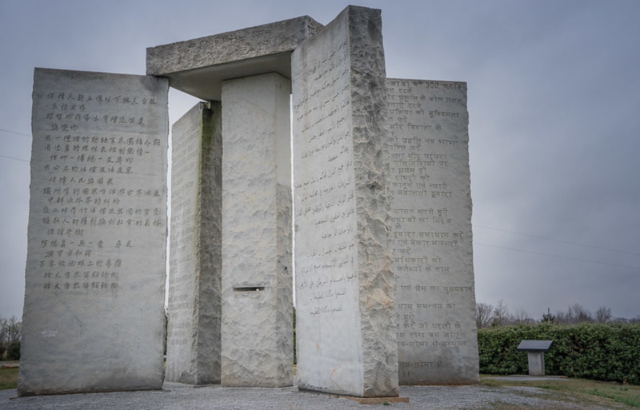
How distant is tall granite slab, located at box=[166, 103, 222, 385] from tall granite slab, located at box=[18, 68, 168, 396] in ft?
4.94

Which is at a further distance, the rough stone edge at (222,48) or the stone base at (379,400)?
the rough stone edge at (222,48)

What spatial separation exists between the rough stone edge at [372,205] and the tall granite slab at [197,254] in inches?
156

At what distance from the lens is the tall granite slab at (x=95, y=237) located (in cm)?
814

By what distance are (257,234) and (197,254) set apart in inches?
63.6

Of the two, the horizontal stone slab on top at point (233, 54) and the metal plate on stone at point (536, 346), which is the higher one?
the horizontal stone slab on top at point (233, 54)

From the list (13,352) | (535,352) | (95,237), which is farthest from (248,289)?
(13,352)

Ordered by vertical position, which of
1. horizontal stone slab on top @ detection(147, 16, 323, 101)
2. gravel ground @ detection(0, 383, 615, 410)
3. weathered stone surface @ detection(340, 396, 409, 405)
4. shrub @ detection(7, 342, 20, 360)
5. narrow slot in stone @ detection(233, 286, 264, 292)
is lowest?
shrub @ detection(7, 342, 20, 360)

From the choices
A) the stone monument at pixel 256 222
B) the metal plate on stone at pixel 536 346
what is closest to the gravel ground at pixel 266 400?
the stone monument at pixel 256 222

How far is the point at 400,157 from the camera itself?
10453mm

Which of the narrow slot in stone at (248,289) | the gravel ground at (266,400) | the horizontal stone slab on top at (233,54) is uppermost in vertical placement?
the horizontal stone slab on top at (233,54)

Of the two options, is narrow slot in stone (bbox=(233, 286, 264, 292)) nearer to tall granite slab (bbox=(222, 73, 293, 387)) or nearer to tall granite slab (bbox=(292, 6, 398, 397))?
tall granite slab (bbox=(222, 73, 293, 387))

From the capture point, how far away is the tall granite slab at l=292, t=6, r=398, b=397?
Answer: 22.5 ft

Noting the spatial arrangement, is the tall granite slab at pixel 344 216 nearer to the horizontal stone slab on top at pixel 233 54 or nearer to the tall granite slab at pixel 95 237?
the horizontal stone slab on top at pixel 233 54

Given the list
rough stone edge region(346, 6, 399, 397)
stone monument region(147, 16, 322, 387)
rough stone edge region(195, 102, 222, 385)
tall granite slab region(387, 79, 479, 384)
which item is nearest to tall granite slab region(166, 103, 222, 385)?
rough stone edge region(195, 102, 222, 385)
